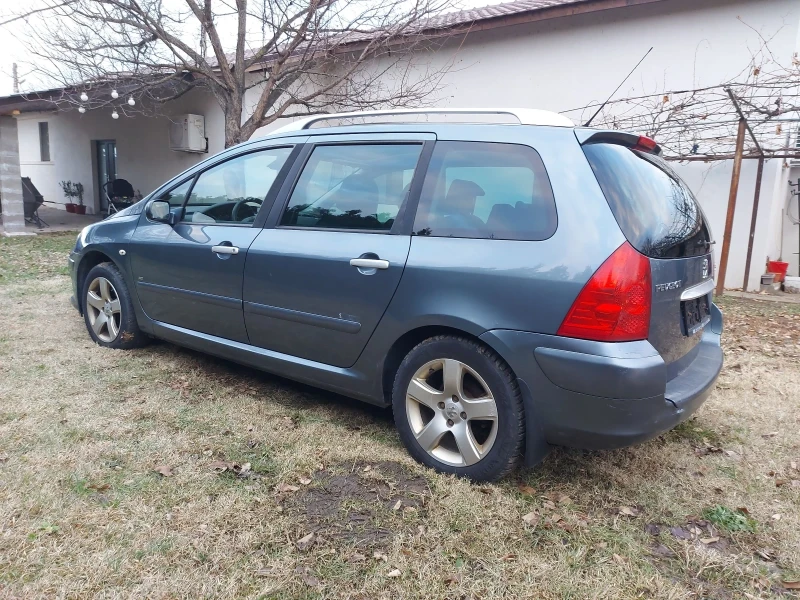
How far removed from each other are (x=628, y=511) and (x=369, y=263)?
164 cm

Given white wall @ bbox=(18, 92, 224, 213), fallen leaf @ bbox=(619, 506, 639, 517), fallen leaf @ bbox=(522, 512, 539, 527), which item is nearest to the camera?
fallen leaf @ bbox=(522, 512, 539, 527)

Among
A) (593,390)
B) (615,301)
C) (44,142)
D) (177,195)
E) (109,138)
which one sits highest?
(44,142)

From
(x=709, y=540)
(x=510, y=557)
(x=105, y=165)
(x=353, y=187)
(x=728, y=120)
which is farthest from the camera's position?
(x=105, y=165)

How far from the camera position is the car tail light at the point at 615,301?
7.62 feet

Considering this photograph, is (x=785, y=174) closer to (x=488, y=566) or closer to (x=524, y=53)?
(x=524, y=53)

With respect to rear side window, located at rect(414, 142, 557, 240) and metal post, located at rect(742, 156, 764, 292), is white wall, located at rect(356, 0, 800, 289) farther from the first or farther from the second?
rear side window, located at rect(414, 142, 557, 240)

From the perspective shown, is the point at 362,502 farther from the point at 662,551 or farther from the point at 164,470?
the point at 662,551

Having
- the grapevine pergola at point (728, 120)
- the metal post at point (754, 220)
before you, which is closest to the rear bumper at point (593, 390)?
the grapevine pergola at point (728, 120)

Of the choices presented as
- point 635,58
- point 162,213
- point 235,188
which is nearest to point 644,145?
point 235,188

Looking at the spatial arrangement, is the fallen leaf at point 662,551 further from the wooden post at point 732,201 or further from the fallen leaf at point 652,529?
the wooden post at point 732,201

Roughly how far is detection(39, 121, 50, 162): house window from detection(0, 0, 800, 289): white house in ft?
32.8

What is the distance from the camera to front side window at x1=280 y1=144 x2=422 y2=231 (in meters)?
3.03

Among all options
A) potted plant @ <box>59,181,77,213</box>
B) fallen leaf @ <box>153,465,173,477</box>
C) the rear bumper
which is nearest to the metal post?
the rear bumper

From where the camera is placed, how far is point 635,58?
848cm
